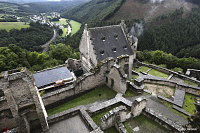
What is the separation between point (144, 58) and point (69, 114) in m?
39.5

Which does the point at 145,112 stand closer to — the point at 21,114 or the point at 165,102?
the point at 165,102

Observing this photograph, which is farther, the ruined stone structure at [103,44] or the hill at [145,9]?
the hill at [145,9]

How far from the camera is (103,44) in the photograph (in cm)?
2753

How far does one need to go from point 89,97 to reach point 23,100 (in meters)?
9.88

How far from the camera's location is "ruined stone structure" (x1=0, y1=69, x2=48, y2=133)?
38.2 ft

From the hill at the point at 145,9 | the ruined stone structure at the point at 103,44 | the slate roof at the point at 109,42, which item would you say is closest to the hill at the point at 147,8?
the hill at the point at 145,9

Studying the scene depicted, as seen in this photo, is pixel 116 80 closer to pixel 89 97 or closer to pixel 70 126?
pixel 89 97

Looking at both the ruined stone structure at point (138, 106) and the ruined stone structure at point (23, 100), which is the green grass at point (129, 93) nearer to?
the ruined stone structure at point (138, 106)

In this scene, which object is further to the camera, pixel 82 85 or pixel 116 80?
pixel 82 85

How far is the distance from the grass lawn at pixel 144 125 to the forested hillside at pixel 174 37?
2574 inches

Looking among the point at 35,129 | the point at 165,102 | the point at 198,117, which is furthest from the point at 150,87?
the point at 35,129

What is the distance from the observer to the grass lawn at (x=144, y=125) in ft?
46.0

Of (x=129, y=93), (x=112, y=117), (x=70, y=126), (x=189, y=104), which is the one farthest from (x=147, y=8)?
(x=70, y=126)

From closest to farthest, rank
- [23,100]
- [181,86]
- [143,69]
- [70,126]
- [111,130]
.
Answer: [23,100] < [111,130] < [70,126] < [181,86] < [143,69]
